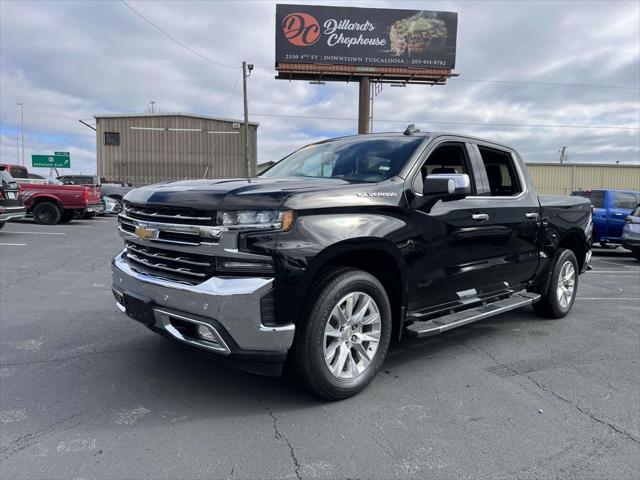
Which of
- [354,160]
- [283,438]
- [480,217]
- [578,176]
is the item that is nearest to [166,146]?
[578,176]

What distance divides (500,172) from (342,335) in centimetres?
291

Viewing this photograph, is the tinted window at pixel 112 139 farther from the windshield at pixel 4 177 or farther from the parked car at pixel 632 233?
the parked car at pixel 632 233

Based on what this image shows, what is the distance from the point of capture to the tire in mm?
3150

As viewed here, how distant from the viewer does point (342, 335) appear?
338 cm

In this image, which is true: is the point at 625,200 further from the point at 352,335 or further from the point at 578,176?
the point at 578,176

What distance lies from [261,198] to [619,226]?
42.2 ft

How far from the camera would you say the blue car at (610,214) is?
12781mm

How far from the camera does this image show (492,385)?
3.80 m

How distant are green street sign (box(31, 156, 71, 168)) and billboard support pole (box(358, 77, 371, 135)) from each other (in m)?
28.5

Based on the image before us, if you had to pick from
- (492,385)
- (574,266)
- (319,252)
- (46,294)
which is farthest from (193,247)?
(574,266)

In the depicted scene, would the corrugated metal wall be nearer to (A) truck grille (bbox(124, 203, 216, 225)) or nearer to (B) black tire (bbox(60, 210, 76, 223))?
(B) black tire (bbox(60, 210, 76, 223))

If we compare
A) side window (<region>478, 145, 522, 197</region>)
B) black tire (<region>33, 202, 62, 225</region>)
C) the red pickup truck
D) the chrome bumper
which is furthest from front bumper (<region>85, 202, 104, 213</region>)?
the chrome bumper

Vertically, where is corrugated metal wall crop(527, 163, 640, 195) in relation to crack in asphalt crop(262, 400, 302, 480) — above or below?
above

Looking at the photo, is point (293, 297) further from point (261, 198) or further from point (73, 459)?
point (73, 459)
